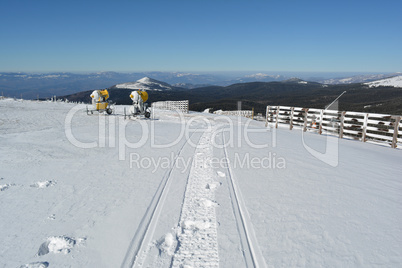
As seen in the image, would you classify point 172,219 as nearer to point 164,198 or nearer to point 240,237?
point 164,198

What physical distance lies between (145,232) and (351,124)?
12974 mm

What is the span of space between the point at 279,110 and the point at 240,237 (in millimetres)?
15075

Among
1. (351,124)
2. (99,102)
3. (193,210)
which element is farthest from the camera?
(99,102)

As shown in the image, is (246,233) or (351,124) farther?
(351,124)

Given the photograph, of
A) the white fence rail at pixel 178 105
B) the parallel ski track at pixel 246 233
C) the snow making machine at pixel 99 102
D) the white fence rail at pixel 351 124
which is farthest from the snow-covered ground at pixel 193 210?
the white fence rail at pixel 178 105

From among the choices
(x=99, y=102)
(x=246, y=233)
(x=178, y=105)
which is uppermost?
(x=178, y=105)

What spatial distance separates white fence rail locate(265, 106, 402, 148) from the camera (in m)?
10.8

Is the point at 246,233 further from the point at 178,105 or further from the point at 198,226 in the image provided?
the point at 178,105

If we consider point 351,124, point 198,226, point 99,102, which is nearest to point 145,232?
point 198,226

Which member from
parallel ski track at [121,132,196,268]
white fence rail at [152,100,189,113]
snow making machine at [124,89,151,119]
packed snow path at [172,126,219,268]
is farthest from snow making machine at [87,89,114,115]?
parallel ski track at [121,132,196,268]

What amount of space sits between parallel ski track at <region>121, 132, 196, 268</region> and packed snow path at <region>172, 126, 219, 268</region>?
42cm

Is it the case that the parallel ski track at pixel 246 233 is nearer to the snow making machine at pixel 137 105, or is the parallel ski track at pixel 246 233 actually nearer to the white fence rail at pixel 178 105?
the snow making machine at pixel 137 105

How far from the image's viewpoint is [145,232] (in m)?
3.43

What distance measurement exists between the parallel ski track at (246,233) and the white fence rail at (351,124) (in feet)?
32.0
